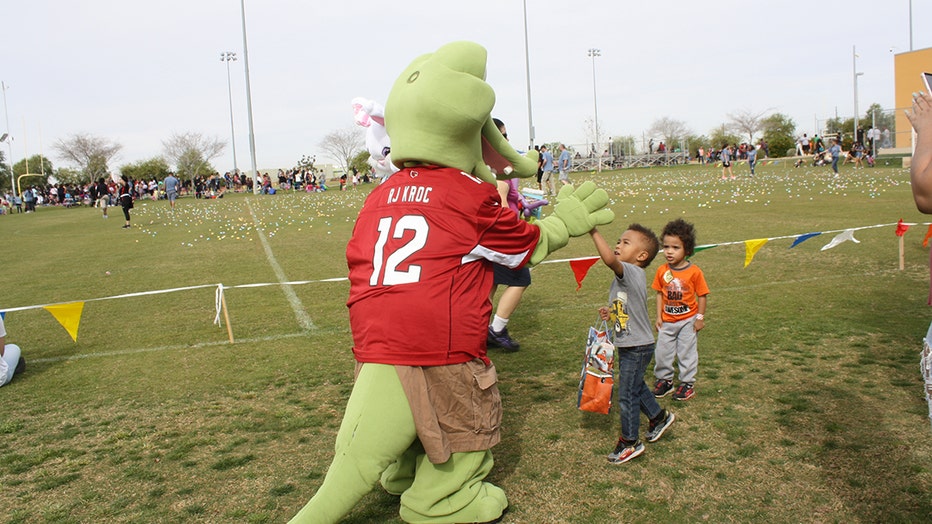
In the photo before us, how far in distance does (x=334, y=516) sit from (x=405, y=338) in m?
0.89

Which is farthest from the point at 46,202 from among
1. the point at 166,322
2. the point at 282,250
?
the point at 166,322

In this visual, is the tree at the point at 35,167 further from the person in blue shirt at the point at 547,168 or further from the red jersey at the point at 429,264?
the red jersey at the point at 429,264

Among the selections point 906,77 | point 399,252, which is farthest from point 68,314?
point 906,77

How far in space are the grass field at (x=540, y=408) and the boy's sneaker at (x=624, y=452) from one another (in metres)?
0.06

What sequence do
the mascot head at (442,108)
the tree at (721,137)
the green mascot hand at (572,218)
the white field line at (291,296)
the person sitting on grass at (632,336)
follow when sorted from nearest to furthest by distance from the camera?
the mascot head at (442,108) → the green mascot hand at (572,218) → the person sitting on grass at (632,336) → the white field line at (291,296) → the tree at (721,137)

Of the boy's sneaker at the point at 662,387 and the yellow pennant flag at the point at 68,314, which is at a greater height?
the yellow pennant flag at the point at 68,314

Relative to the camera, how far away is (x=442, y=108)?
11.6 ft

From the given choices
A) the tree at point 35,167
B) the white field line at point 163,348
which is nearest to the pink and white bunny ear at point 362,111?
the white field line at point 163,348

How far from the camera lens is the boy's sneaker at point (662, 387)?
507 centimetres

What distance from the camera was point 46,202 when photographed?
5269 cm

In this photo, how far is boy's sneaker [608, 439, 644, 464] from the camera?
13.3 feet

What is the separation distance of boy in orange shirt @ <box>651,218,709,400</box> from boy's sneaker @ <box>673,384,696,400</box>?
10 mm

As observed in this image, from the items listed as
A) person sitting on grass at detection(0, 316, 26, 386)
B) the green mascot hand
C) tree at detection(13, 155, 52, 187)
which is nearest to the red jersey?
the green mascot hand

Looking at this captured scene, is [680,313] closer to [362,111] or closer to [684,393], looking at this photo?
[684,393]
